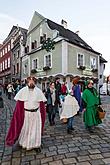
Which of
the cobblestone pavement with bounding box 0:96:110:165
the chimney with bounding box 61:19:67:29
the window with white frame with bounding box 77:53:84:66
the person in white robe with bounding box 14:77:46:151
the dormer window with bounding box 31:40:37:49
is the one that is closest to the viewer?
the cobblestone pavement with bounding box 0:96:110:165

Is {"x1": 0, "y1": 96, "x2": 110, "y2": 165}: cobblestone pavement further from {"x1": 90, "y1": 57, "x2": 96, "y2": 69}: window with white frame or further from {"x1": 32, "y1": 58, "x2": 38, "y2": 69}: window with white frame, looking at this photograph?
{"x1": 32, "y1": 58, "x2": 38, "y2": 69}: window with white frame

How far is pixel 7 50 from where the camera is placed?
42250mm

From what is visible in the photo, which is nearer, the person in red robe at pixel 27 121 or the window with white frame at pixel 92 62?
the person in red robe at pixel 27 121

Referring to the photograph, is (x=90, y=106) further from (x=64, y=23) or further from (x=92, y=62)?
(x=64, y=23)

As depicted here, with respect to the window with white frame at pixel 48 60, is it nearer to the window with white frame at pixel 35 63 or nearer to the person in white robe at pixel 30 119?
the window with white frame at pixel 35 63

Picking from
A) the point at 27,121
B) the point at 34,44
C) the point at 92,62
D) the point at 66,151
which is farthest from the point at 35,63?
the point at 66,151

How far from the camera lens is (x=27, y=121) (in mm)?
4785

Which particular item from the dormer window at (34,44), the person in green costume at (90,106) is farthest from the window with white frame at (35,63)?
the person in green costume at (90,106)

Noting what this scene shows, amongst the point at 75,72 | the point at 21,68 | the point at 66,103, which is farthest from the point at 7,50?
the point at 66,103

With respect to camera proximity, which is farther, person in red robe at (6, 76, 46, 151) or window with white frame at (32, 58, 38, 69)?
window with white frame at (32, 58, 38, 69)

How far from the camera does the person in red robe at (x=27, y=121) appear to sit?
4.73 meters

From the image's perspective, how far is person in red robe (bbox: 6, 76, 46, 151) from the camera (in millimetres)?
4727

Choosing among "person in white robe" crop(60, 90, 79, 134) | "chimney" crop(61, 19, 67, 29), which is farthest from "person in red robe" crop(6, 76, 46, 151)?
"chimney" crop(61, 19, 67, 29)

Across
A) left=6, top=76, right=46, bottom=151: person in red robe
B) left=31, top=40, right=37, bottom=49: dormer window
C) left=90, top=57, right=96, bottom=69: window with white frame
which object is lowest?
left=6, top=76, right=46, bottom=151: person in red robe
